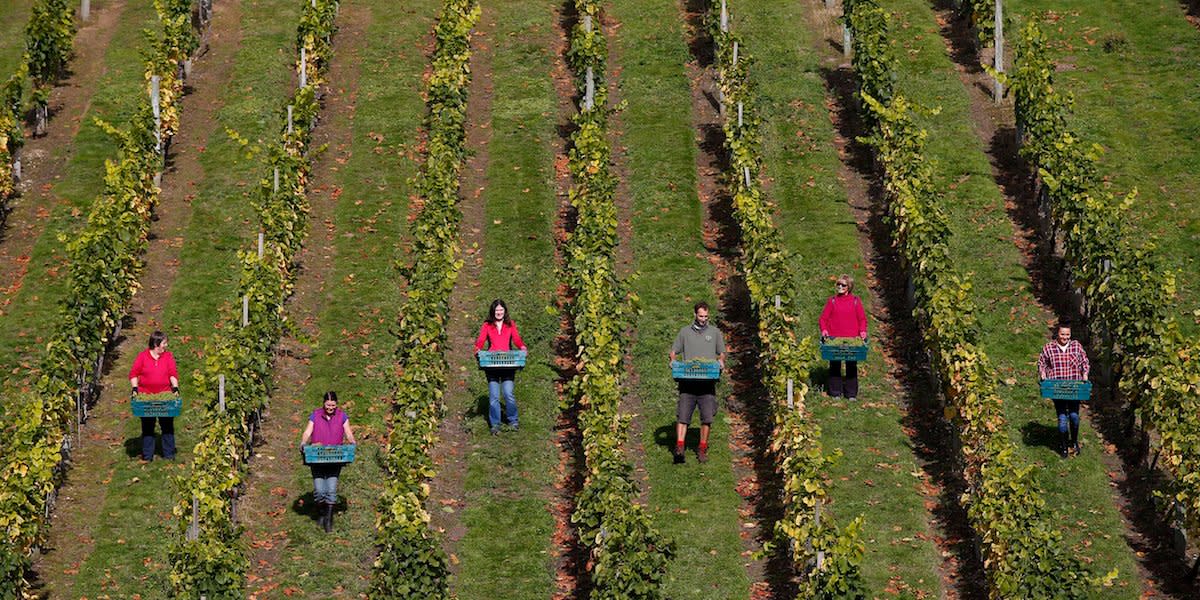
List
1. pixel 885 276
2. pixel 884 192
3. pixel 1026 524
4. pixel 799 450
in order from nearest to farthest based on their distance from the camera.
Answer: pixel 1026 524, pixel 799 450, pixel 885 276, pixel 884 192

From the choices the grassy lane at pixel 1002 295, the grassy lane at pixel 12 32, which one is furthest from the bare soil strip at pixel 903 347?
the grassy lane at pixel 12 32

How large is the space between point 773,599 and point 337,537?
5046 millimetres

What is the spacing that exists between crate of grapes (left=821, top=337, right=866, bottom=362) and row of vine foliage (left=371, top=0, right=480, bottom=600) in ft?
15.9

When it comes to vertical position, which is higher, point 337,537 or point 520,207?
point 520,207

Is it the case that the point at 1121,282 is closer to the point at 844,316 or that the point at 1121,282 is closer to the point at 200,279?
the point at 844,316

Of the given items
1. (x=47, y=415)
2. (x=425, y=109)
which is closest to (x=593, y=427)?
(x=47, y=415)

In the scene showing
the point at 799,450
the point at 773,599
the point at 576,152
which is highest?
the point at 576,152

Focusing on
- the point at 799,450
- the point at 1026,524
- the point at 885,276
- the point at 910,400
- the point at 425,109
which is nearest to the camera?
the point at 1026,524

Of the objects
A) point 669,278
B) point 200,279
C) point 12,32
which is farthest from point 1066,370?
point 12,32

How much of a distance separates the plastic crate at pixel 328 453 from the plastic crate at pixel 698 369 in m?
3.94

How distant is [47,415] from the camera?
21844mm

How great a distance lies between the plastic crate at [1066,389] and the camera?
70.5 feet

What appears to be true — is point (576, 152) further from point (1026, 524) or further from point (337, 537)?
point (1026, 524)

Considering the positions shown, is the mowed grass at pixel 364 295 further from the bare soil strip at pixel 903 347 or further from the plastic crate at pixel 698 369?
the bare soil strip at pixel 903 347
